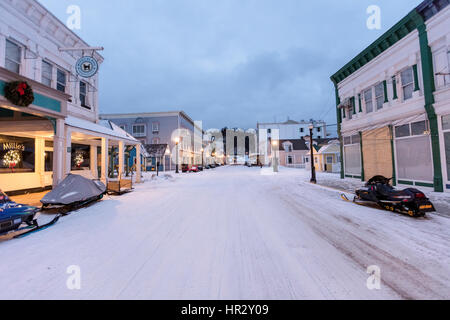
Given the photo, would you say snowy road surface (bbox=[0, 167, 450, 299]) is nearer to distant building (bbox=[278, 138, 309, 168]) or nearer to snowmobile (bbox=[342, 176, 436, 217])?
snowmobile (bbox=[342, 176, 436, 217])

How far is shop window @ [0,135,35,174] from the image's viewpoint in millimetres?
10250

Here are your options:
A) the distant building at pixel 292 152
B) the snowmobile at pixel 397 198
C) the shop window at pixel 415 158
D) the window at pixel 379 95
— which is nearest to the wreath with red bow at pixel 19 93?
the snowmobile at pixel 397 198

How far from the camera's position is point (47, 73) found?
1051 cm

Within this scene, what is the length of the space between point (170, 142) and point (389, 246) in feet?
118

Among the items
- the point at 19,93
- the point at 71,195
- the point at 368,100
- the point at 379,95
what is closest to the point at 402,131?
the point at 379,95

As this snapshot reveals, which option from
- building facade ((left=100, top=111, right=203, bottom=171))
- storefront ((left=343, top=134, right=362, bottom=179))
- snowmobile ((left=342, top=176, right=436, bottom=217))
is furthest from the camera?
building facade ((left=100, top=111, right=203, bottom=171))

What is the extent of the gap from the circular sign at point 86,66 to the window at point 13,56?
7.64 ft

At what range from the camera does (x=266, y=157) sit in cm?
5925

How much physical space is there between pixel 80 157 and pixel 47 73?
7.12 metres

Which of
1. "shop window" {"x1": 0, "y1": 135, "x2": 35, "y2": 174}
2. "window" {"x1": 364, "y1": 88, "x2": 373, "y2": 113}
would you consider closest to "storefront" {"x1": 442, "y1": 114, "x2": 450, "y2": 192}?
"window" {"x1": 364, "y1": 88, "x2": 373, "y2": 113}

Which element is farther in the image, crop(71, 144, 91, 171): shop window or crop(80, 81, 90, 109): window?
crop(71, 144, 91, 171): shop window

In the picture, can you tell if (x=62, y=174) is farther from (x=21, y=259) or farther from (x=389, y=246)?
(x=389, y=246)

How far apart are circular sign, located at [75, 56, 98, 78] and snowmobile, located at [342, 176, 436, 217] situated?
14827mm
